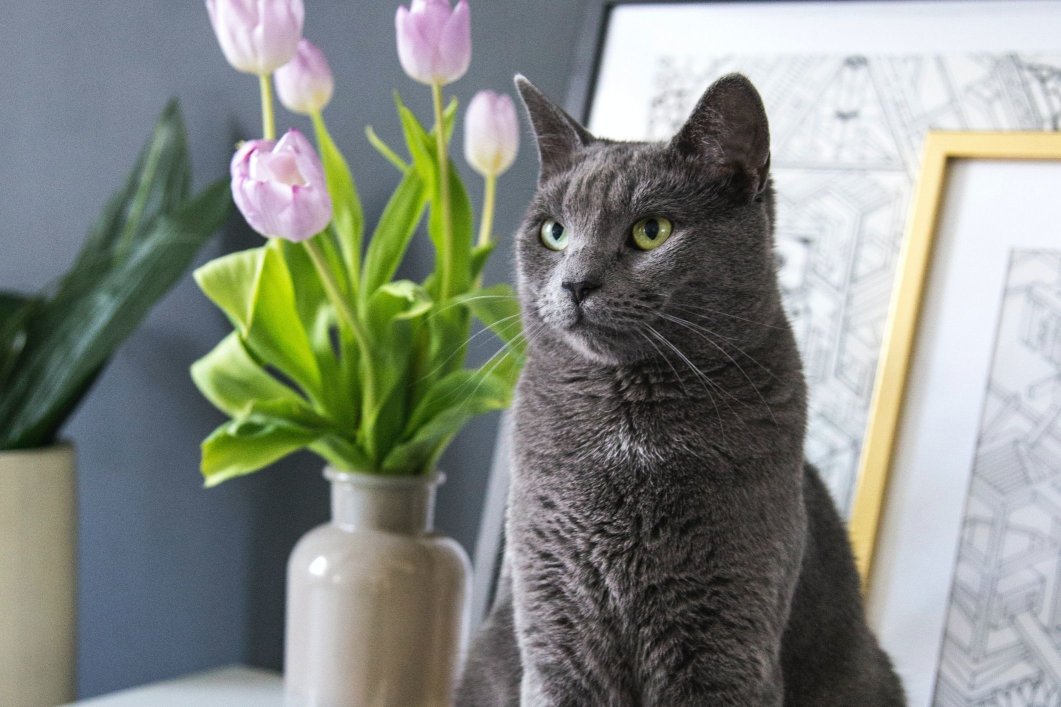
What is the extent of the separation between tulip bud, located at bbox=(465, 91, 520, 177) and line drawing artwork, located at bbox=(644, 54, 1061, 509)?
234 millimetres

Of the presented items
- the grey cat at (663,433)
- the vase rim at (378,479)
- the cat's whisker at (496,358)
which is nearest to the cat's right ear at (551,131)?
the grey cat at (663,433)

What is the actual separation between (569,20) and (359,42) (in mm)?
291

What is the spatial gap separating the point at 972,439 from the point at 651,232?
42 centimetres

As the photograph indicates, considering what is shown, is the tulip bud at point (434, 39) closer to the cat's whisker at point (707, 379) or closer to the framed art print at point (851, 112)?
the framed art print at point (851, 112)

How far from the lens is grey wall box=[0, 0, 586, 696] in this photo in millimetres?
1417

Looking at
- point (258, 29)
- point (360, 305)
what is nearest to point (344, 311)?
point (360, 305)

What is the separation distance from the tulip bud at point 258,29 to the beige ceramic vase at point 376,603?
0.40 meters

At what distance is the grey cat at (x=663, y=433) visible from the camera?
72 cm

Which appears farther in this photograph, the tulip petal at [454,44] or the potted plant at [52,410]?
the potted plant at [52,410]

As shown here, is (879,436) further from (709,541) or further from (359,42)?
(359,42)

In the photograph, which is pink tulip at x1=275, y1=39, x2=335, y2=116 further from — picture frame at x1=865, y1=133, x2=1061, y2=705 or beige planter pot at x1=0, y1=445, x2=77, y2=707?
A: picture frame at x1=865, y1=133, x2=1061, y2=705

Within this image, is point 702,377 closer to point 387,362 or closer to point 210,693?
point 387,362

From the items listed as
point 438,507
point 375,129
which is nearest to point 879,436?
point 438,507

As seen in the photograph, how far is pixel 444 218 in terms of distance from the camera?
1.03m
